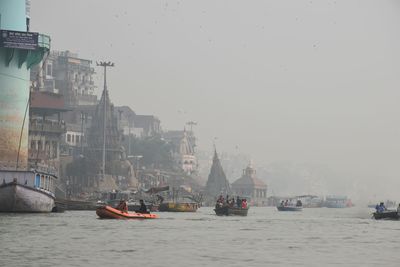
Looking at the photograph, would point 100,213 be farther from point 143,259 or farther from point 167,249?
point 143,259

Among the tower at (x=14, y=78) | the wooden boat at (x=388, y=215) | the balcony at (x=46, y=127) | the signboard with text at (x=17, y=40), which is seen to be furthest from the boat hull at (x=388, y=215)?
the balcony at (x=46, y=127)

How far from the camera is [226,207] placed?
114m

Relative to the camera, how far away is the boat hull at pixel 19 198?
3610 inches

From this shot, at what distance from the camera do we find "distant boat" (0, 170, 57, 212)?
301 feet

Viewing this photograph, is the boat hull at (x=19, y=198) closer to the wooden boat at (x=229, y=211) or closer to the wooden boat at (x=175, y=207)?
the wooden boat at (x=229, y=211)

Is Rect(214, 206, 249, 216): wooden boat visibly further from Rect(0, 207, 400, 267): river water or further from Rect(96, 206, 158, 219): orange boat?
Rect(0, 207, 400, 267): river water

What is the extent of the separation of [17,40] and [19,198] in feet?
71.5

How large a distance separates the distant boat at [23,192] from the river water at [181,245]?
7.28m

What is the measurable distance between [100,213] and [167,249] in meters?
32.9

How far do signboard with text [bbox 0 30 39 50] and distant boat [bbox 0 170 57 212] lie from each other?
15.8 meters

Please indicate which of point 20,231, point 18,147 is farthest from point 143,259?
point 18,147

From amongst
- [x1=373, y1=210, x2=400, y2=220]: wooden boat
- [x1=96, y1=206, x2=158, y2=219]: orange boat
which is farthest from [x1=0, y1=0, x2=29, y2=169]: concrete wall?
[x1=373, y1=210, x2=400, y2=220]: wooden boat

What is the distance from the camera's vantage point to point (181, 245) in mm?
61281

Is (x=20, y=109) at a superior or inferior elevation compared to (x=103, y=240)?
superior
